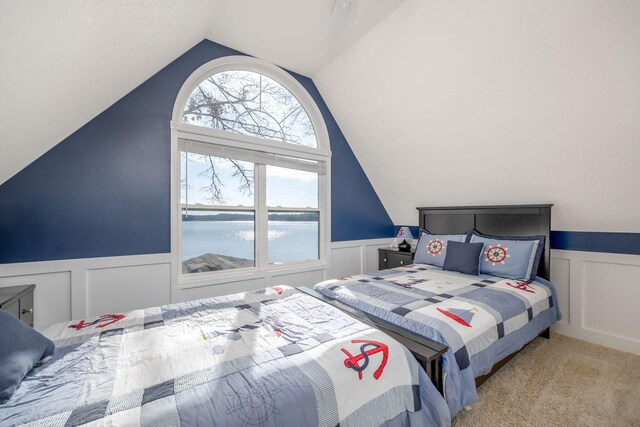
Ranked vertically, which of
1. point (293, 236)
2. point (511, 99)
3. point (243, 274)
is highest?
point (511, 99)

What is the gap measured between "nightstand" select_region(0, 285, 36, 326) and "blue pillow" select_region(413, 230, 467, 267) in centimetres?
337

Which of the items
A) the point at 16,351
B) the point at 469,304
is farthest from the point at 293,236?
the point at 16,351

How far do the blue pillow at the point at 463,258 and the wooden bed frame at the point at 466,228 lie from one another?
508 millimetres

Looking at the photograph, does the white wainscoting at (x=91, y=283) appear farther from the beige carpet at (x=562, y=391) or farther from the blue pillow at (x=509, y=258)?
the blue pillow at (x=509, y=258)

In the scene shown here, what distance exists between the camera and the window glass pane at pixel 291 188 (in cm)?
317

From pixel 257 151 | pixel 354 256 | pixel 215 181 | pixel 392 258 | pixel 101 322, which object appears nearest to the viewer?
pixel 101 322

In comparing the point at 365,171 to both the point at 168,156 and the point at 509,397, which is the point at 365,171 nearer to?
the point at 168,156

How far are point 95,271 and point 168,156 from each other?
1.10 m

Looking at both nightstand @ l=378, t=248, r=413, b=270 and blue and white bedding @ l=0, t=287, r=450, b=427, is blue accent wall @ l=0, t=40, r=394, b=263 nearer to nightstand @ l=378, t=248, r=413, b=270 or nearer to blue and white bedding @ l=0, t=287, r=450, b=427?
blue and white bedding @ l=0, t=287, r=450, b=427

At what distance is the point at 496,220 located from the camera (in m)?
2.98

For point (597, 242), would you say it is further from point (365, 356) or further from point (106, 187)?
point (106, 187)

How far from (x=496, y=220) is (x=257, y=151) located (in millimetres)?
2717

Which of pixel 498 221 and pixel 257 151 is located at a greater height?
pixel 257 151

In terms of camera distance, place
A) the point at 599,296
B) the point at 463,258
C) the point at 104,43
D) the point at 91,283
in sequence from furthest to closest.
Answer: the point at 463,258 → the point at 599,296 → the point at 91,283 → the point at 104,43
